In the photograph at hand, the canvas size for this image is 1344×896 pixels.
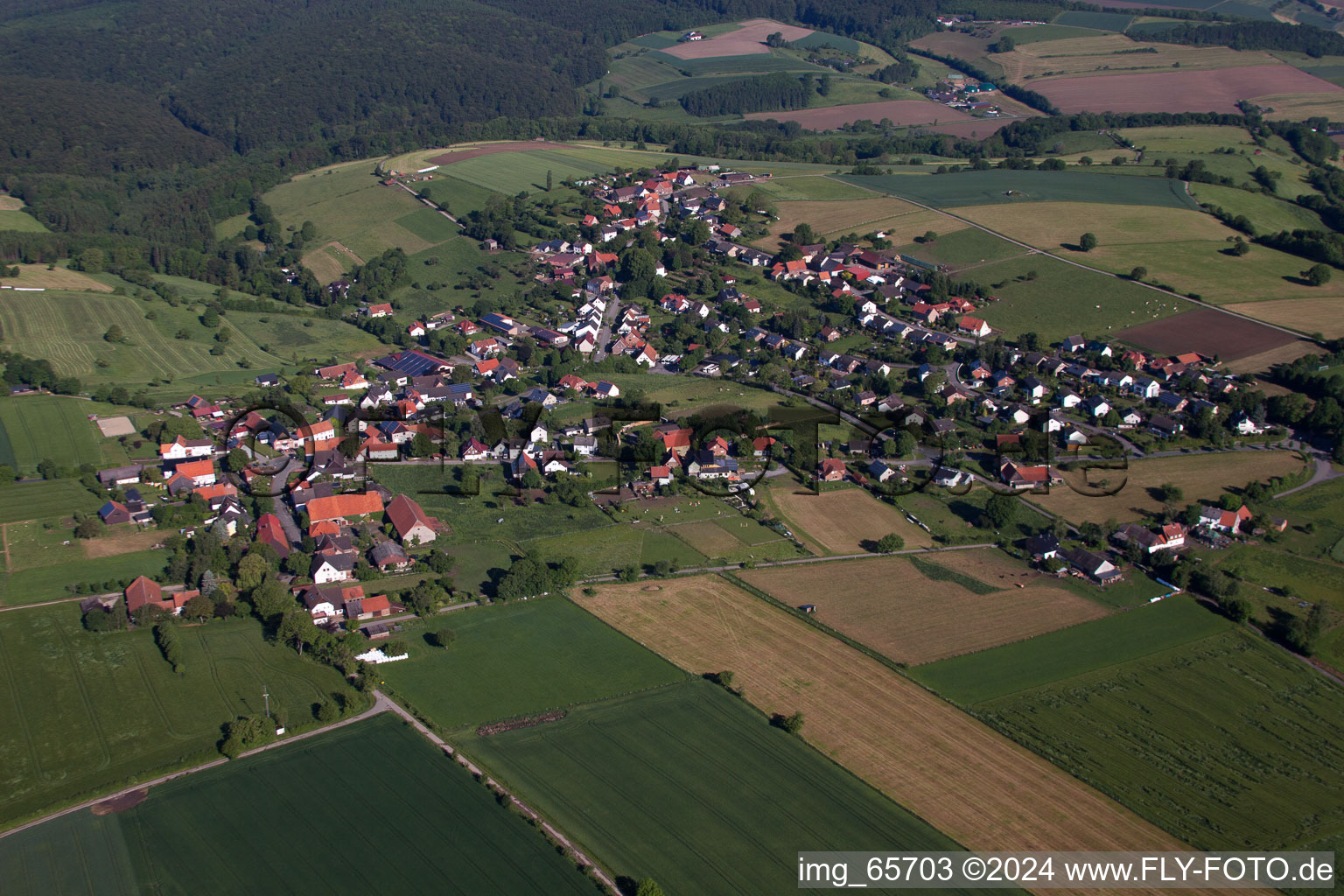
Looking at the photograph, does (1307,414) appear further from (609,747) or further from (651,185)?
(651,185)

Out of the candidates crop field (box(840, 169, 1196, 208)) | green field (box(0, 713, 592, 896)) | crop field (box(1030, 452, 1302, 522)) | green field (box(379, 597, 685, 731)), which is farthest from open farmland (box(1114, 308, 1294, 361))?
green field (box(0, 713, 592, 896))

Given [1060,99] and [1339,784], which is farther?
[1060,99]

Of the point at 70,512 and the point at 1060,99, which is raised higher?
the point at 1060,99

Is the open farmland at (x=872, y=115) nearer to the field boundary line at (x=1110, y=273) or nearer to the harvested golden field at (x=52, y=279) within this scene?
the field boundary line at (x=1110, y=273)

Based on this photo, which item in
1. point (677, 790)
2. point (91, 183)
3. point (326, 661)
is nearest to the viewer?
point (677, 790)

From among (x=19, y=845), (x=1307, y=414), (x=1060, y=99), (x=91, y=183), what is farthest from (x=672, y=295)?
(x=1060, y=99)

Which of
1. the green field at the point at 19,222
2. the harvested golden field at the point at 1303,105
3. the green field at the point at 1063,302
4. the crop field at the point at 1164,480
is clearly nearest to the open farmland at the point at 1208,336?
the green field at the point at 1063,302
